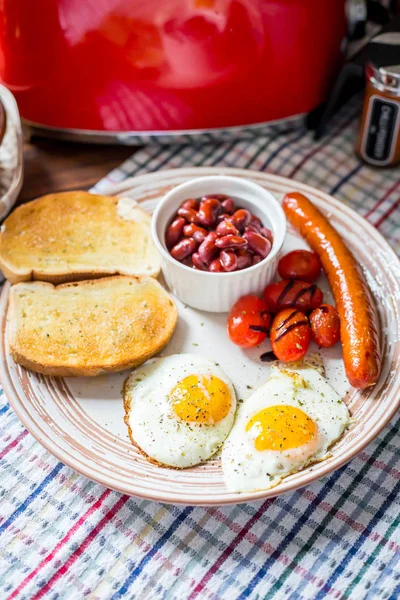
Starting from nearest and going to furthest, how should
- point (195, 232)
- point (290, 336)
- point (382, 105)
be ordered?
point (290, 336)
point (195, 232)
point (382, 105)

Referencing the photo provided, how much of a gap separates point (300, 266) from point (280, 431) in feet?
2.14

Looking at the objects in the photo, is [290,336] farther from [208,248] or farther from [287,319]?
[208,248]

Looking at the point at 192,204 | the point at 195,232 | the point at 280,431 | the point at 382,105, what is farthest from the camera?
the point at 382,105

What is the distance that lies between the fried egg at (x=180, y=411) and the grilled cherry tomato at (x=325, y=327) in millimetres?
320

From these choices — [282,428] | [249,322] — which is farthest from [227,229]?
[282,428]

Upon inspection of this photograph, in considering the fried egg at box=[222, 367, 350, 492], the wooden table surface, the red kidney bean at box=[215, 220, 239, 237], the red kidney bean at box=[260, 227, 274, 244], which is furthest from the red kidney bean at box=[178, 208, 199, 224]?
the wooden table surface

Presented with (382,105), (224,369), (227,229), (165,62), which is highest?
(165,62)

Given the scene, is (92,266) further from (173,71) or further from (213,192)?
(173,71)

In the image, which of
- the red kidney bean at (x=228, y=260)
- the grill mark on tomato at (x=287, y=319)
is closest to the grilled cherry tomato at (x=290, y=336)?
the grill mark on tomato at (x=287, y=319)

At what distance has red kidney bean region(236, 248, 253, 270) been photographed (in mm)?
2105

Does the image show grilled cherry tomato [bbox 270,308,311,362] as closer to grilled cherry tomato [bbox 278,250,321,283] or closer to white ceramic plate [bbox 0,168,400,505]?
white ceramic plate [bbox 0,168,400,505]

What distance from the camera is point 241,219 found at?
7.07 feet

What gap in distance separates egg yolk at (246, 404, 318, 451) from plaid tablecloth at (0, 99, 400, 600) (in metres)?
0.20

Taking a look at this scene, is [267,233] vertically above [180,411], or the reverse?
[267,233]
